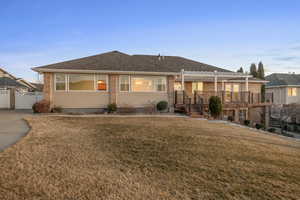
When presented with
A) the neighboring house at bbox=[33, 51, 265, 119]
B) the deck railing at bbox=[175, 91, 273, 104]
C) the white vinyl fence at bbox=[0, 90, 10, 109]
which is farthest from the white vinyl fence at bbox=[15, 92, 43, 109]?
the deck railing at bbox=[175, 91, 273, 104]

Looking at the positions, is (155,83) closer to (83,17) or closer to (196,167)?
(83,17)

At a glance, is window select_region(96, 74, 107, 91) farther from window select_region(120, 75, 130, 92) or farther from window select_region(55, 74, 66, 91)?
window select_region(55, 74, 66, 91)

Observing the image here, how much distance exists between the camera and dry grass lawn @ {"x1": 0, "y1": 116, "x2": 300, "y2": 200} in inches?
126

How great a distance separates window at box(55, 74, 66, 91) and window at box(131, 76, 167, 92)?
525cm

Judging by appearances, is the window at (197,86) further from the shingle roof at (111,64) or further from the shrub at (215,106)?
the shrub at (215,106)

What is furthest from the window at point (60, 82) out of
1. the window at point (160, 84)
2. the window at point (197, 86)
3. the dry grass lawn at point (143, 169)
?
the window at point (197, 86)

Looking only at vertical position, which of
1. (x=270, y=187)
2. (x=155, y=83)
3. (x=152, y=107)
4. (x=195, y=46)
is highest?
(x=195, y=46)

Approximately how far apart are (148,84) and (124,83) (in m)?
2.04

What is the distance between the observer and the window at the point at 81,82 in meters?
13.8

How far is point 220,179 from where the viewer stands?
3.80 metres

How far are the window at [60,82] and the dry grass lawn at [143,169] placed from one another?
7672 millimetres

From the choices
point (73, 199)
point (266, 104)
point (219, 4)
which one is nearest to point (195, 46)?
point (219, 4)

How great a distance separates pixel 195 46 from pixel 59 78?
698 inches

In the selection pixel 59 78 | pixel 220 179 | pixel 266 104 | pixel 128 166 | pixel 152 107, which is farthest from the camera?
pixel 266 104
